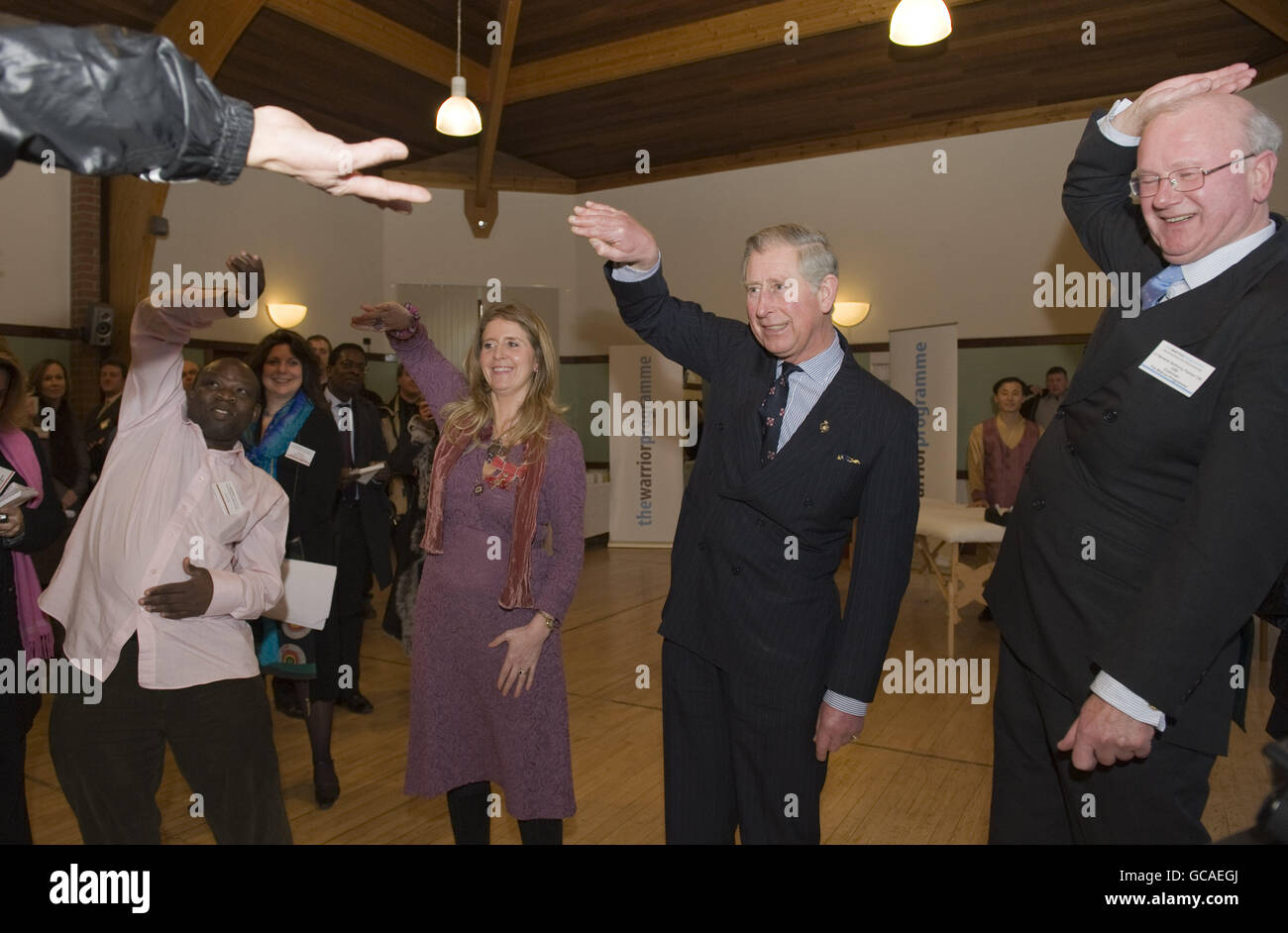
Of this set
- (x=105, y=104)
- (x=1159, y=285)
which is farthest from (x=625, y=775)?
(x=105, y=104)

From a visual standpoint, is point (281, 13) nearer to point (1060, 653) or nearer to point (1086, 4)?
point (1086, 4)

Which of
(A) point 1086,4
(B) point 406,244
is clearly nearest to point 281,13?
(B) point 406,244

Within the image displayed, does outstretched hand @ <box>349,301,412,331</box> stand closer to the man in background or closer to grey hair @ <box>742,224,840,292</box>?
grey hair @ <box>742,224,840,292</box>

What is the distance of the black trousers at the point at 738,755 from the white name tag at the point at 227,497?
101 centimetres

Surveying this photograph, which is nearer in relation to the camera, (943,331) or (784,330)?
(784,330)

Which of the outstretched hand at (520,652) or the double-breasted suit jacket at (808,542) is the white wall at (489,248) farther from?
the double-breasted suit jacket at (808,542)

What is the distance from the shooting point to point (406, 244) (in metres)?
10.7

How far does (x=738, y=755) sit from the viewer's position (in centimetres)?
183

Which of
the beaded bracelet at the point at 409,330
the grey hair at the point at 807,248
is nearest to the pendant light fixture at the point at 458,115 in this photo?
the beaded bracelet at the point at 409,330

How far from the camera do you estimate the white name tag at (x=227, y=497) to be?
6.08ft

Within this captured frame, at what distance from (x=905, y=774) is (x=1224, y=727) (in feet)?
7.62

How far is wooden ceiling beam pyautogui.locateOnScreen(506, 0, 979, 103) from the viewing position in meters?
7.05

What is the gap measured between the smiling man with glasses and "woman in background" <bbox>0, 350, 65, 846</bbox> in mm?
2162
